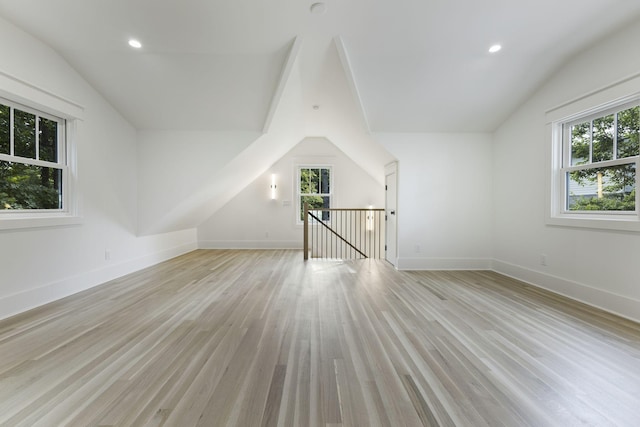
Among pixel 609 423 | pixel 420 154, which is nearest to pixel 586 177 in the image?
pixel 420 154

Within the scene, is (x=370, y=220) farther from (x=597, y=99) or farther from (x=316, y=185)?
(x=597, y=99)

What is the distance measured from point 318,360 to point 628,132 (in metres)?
3.63

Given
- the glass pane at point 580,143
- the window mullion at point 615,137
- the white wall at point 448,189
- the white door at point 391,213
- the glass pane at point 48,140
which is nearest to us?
the window mullion at point 615,137

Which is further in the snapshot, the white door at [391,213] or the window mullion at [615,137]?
the white door at [391,213]

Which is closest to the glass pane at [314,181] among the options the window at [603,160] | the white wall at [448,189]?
the white wall at [448,189]

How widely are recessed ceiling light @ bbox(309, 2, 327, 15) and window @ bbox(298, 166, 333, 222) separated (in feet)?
15.2

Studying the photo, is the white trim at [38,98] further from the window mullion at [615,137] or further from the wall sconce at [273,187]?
the window mullion at [615,137]

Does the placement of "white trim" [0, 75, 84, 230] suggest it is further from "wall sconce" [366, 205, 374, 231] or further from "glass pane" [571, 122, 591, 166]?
"glass pane" [571, 122, 591, 166]

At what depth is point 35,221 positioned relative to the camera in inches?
108

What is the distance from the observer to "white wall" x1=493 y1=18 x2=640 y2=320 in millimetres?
2623

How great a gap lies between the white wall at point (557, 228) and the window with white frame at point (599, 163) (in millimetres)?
171

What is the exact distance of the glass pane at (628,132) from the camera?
2.65m

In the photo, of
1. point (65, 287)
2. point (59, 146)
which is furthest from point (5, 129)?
point (65, 287)

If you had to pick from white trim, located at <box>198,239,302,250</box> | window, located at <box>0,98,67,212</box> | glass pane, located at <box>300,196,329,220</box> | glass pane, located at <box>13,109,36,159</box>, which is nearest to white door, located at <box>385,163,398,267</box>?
glass pane, located at <box>300,196,329,220</box>
